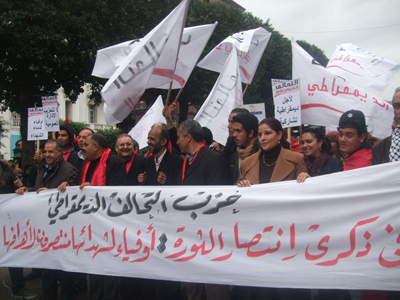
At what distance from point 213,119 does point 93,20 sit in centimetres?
1099

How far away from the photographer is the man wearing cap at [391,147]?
2.76m

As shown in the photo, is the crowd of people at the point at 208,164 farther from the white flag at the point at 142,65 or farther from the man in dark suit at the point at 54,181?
the white flag at the point at 142,65

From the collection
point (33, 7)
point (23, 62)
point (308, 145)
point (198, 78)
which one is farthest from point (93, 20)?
point (308, 145)

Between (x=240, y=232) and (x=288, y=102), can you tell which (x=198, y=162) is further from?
(x=288, y=102)

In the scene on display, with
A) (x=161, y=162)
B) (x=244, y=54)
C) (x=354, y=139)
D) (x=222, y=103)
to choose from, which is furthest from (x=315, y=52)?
(x=354, y=139)

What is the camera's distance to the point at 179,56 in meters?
5.60

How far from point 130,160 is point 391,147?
3.31 m

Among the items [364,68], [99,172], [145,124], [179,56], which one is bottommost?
[99,172]

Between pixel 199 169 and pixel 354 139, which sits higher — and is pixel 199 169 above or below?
below

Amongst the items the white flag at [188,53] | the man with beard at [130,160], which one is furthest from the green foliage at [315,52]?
the man with beard at [130,160]

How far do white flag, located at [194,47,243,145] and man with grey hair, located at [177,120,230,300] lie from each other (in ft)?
3.91

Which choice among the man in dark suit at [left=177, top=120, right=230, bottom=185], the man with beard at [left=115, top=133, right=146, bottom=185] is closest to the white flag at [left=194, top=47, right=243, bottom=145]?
the man with beard at [left=115, top=133, right=146, bottom=185]

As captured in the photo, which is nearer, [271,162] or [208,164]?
[271,162]

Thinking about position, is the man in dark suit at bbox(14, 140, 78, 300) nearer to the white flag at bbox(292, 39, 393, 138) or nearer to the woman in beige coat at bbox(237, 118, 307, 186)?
the woman in beige coat at bbox(237, 118, 307, 186)
